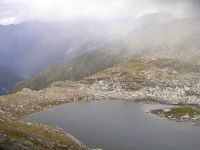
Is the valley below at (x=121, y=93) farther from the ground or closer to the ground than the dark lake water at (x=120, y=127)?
farther from the ground

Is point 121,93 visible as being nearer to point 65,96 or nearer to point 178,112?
point 65,96

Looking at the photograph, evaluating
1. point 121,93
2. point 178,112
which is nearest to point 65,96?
point 121,93

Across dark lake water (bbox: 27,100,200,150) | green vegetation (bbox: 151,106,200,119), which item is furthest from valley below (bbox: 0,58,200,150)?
dark lake water (bbox: 27,100,200,150)

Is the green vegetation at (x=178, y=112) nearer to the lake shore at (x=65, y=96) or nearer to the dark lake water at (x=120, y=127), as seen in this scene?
the dark lake water at (x=120, y=127)

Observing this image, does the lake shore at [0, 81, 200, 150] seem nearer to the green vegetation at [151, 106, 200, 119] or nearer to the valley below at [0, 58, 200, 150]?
the valley below at [0, 58, 200, 150]

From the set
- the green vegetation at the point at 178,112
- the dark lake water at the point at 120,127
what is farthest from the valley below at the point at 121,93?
the dark lake water at the point at 120,127
